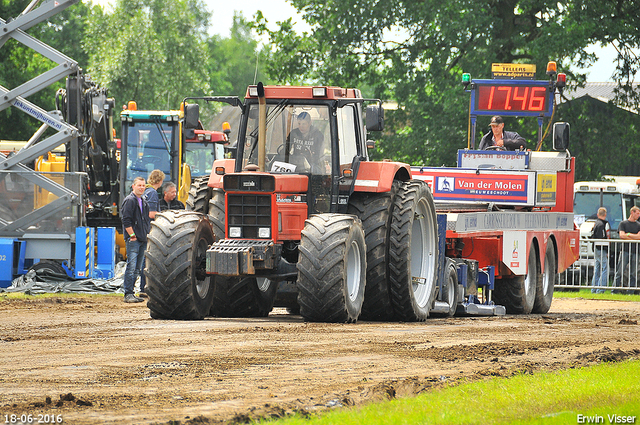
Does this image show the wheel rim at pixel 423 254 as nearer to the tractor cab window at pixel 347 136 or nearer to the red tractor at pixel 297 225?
the red tractor at pixel 297 225

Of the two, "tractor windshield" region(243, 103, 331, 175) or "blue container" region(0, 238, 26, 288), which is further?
"blue container" region(0, 238, 26, 288)

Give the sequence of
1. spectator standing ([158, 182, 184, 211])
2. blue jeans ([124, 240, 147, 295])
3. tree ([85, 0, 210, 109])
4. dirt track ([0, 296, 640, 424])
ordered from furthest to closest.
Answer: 1. tree ([85, 0, 210, 109])
2. spectator standing ([158, 182, 184, 211])
3. blue jeans ([124, 240, 147, 295])
4. dirt track ([0, 296, 640, 424])

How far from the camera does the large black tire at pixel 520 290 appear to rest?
15602 mm

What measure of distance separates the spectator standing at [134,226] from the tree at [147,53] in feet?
116

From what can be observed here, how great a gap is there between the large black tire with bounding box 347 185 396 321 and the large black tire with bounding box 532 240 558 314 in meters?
5.41

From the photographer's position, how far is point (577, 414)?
5.99 metres

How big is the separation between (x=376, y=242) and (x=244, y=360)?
13.0ft

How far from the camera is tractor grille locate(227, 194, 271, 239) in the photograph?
35.4 feet

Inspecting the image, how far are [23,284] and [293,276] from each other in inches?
305

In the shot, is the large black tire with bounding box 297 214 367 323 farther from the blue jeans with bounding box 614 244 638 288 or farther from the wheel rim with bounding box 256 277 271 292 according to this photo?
the blue jeans with bounding box 614 244 638 288

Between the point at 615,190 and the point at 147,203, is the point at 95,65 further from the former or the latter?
the point at 147,203

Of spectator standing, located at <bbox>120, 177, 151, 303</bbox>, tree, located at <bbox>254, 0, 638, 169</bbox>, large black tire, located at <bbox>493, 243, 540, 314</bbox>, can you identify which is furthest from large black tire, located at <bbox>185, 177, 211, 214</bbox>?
tree, located at <bbox>254, 0, 638, 169</bbox>

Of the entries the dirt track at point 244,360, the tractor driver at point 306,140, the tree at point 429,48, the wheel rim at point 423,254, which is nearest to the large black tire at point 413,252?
the wheel rim at point 423,254

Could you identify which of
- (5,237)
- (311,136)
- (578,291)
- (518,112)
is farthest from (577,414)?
(578,291)
